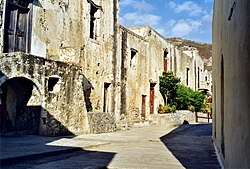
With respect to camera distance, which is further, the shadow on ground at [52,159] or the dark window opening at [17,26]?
the dark window opening at [17,26]

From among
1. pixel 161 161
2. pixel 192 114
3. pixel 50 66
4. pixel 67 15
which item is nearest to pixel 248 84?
pixel 161 161

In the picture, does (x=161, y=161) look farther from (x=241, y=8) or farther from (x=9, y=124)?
(x=9, y=124)

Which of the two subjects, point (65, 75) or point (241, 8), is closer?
point (241, 8)

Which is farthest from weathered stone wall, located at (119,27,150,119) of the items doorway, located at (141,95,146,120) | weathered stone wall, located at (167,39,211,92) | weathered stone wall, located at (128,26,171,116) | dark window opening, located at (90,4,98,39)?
weathered stone wall, located at (167,39,211,92)

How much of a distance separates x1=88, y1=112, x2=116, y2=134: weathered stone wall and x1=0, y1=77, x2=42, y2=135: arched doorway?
2.93 meters

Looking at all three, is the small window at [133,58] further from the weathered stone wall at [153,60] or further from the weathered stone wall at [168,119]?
the weathered stone wall at [168,119]

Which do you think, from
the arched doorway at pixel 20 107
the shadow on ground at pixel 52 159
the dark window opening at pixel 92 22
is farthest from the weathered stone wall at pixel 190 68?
the shadow on ground at pixel 52 159

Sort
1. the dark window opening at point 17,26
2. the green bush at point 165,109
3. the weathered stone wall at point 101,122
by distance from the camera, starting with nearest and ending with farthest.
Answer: the dark window opening at point 17,26 → the weathered stone wall at point 101,122 → the green bush at point 165,109

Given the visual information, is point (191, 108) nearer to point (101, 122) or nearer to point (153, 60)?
point (153, 60)

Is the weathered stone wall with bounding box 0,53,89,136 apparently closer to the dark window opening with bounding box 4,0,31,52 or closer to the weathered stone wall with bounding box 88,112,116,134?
the weathered stone wall with bounding box 88,112,116,134

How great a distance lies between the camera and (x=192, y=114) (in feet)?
92.6

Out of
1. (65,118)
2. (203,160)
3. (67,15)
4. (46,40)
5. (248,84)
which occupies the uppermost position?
(67,15)

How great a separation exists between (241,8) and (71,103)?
37.0 feet

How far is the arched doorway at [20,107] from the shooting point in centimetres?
1264
